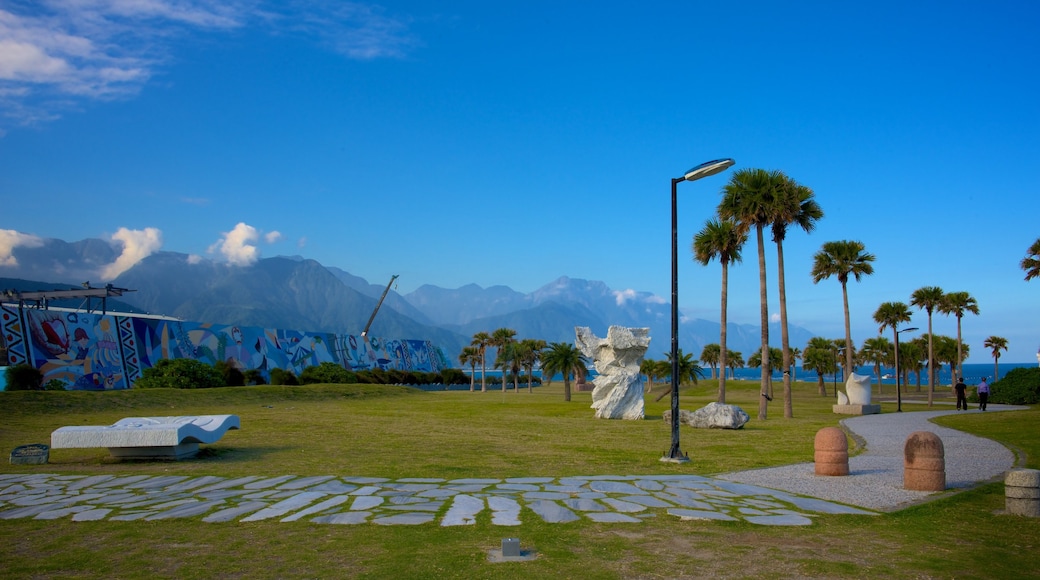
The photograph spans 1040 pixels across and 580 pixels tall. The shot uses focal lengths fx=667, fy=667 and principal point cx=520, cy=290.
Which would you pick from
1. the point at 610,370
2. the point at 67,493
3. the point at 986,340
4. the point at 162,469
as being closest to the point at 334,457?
the point at 162,469

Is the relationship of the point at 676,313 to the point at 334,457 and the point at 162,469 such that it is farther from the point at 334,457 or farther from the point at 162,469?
the point at 162,469

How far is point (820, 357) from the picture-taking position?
66.9 meters

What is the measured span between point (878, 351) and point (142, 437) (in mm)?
84096

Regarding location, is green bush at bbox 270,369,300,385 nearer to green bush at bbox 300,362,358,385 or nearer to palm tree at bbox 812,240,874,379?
green bush at bbox 300,362,358,385

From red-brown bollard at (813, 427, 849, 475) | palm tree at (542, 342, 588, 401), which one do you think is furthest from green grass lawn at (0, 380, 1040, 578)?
palm tree at (542, 342, 588, 401)

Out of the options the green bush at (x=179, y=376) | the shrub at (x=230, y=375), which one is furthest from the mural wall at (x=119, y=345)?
the green bush at (x=179, y=376)

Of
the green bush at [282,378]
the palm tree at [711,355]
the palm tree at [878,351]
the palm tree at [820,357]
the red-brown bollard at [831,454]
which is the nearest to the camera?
the red-brown bollard at [831,454]

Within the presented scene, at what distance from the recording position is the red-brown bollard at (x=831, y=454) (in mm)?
11344

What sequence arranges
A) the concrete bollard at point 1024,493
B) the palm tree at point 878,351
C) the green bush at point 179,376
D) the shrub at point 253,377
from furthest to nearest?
the palm tree at point 878,351 < the shrub at point 253,377 < the green bush at point 179,376 < the concrete bollard at point 1024,493

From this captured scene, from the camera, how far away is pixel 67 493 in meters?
9.50

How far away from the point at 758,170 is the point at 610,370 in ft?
34.8

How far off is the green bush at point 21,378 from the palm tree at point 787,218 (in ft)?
118

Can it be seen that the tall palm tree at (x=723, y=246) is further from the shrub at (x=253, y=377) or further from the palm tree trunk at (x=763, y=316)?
the shrub at (x=253, y=377)

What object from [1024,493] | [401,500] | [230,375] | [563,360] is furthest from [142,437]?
[563,360]
